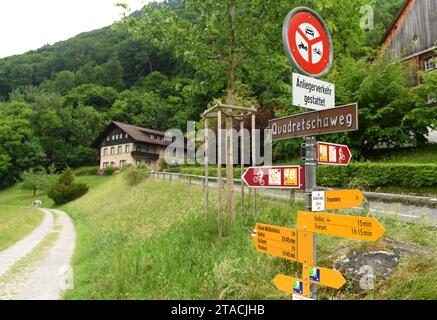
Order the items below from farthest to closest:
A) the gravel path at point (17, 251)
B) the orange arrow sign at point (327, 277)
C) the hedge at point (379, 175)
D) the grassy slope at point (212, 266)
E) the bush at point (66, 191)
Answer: the bush at point (66, 191) → the hedge at point (379, 175) → the gravel path at point (17, 251) → the grassy slope at point (212, 266) → the orange arrow sign at point (327, 277)

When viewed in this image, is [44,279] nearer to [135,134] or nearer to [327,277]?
[327,277]

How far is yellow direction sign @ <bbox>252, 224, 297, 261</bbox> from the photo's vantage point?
12.4 feet

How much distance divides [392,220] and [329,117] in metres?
4.58

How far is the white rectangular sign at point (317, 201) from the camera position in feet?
11.8

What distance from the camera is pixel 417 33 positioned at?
85.6ft

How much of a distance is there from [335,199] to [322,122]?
82cm

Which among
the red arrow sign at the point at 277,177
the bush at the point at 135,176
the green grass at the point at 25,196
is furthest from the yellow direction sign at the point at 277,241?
the green grass at the point at 25,196

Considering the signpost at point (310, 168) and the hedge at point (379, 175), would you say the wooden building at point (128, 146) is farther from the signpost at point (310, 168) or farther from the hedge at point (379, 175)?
the signpost at point (310, 168)

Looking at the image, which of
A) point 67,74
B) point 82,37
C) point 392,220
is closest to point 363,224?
point 392,220

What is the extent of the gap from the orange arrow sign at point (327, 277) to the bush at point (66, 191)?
152 ft

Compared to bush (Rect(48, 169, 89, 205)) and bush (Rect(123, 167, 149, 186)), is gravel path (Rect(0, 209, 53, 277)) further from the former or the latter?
bush (Rect(48, 169, 89, 205))

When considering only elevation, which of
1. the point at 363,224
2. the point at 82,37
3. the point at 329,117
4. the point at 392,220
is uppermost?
the point at 82,37

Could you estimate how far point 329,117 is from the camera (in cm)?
377

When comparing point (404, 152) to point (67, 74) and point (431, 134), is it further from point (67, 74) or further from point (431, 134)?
point (67, 74)
